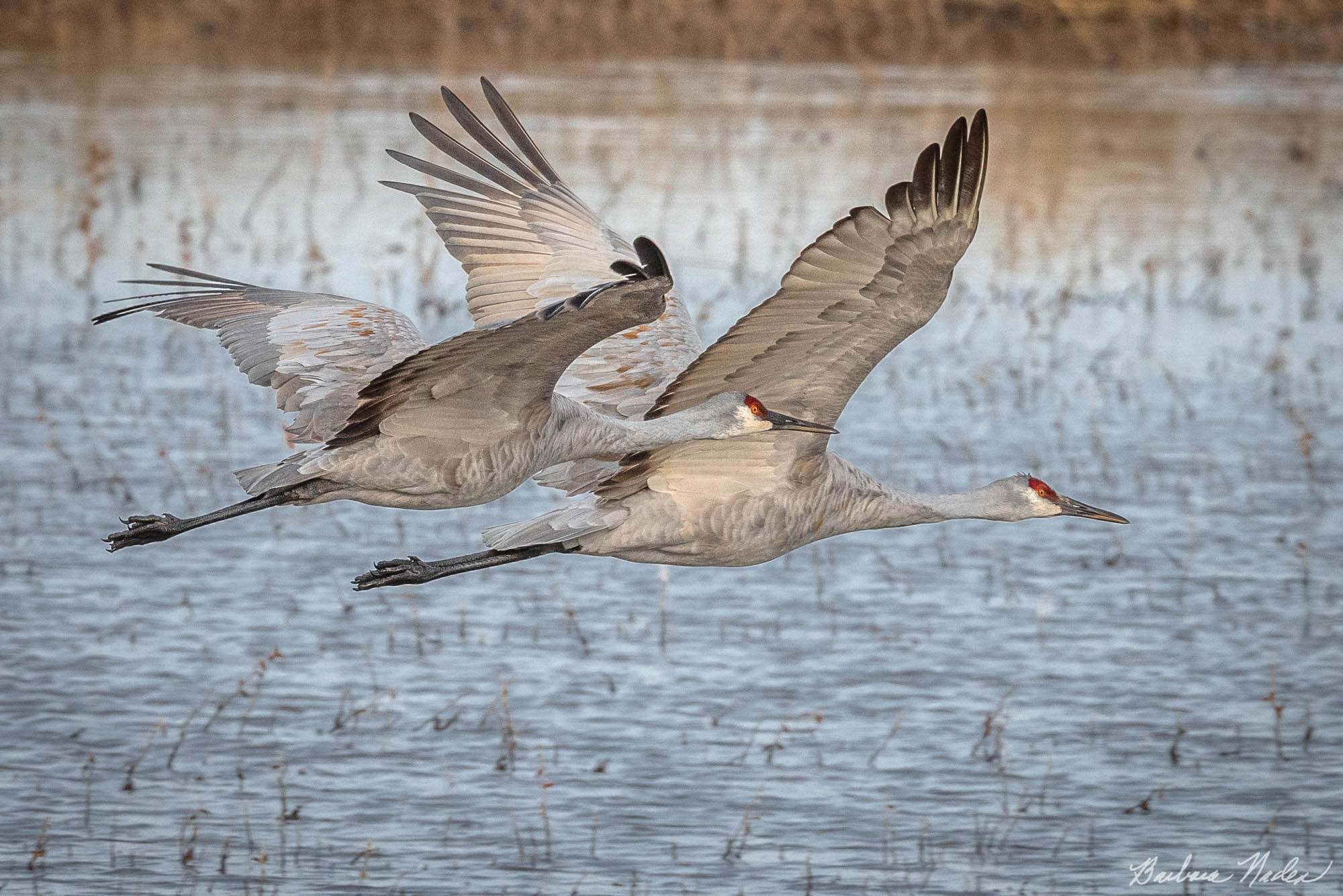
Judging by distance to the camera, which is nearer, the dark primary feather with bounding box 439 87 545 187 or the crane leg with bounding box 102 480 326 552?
the crane leg with bounding box 102 480 326 552

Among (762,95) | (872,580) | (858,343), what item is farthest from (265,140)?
(858,343)

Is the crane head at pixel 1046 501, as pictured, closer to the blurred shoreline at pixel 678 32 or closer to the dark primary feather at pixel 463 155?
the dark primary feather at pixel 463 155

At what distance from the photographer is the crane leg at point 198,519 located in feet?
29.8

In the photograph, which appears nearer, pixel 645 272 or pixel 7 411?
pixel 645 272

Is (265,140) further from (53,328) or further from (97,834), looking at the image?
(97,834)

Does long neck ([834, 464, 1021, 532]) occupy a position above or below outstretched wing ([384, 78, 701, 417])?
below

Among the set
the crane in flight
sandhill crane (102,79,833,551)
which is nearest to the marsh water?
sandhill crane (102,79,833,551)

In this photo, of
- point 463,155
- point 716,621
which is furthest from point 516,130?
point 716,621

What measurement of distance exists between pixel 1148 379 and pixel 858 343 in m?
10.7

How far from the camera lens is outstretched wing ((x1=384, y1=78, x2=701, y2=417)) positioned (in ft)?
32.8

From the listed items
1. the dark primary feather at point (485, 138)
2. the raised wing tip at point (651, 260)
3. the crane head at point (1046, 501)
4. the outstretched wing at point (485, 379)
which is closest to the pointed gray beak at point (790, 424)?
the outstretched wing at point (485, 379)

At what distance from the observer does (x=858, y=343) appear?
8.48 metres

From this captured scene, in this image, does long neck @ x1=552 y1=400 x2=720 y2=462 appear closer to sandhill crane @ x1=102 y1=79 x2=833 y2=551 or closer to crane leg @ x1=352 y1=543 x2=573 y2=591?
sandhill crane @ x1=102 y1=79 x2=833 y2=551

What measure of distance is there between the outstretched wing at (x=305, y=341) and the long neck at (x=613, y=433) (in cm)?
96
